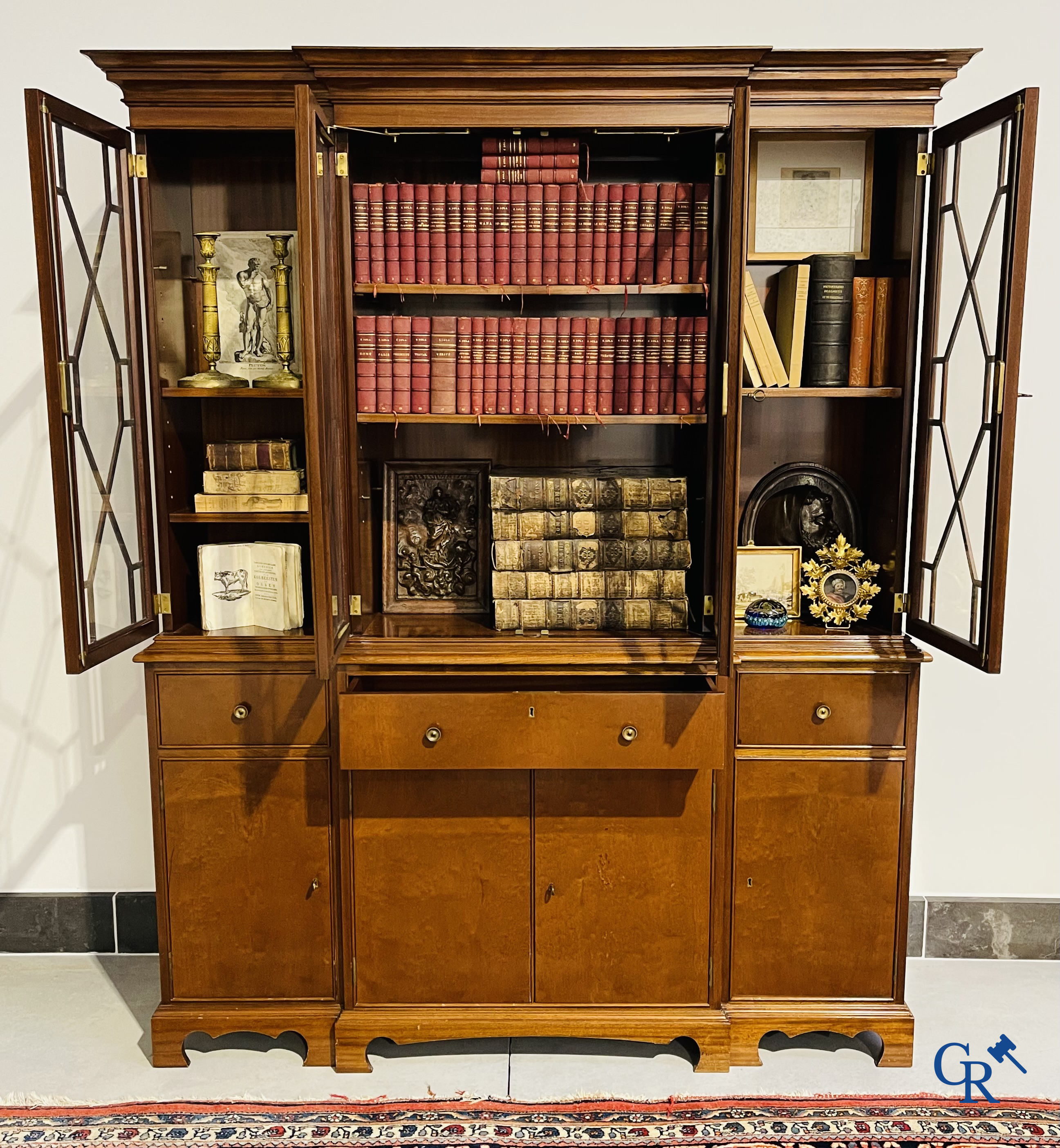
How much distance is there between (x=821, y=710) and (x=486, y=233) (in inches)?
51.5

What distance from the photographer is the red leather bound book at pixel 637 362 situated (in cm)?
232

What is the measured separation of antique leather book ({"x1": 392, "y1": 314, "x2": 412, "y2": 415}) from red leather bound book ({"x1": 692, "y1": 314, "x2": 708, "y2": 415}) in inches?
25.1

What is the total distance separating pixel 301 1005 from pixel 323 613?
1017 millimetres

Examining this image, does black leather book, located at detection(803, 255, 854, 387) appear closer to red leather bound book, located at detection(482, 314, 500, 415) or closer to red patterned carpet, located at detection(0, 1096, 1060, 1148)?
red leather bound book, located at detection(482, 314, 500, 415)

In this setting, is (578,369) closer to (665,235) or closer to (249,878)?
(665,235)

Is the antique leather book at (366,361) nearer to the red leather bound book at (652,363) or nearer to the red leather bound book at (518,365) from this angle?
the red leather bound book at (518,365)

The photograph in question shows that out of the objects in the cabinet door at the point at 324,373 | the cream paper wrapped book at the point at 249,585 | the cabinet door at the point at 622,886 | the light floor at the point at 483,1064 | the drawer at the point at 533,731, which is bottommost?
the light floor at the point at 483,1064

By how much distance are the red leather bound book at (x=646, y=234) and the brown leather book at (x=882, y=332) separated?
1.75ft

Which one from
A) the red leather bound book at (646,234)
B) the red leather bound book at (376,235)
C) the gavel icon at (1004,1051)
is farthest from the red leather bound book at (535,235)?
the gavel icon at (1004,1051)

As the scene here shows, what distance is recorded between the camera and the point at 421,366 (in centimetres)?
234

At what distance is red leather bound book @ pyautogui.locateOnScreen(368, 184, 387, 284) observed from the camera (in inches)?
89.5

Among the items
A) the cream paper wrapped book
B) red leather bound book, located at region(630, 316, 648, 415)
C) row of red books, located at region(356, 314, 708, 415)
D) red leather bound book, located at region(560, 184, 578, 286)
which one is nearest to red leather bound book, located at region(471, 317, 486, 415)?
row of red books, located at region(356, 314, 708, 415)

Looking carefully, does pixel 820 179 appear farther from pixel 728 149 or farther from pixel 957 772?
pixel 957 772

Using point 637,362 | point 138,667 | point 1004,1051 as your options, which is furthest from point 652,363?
point 1004,1051
